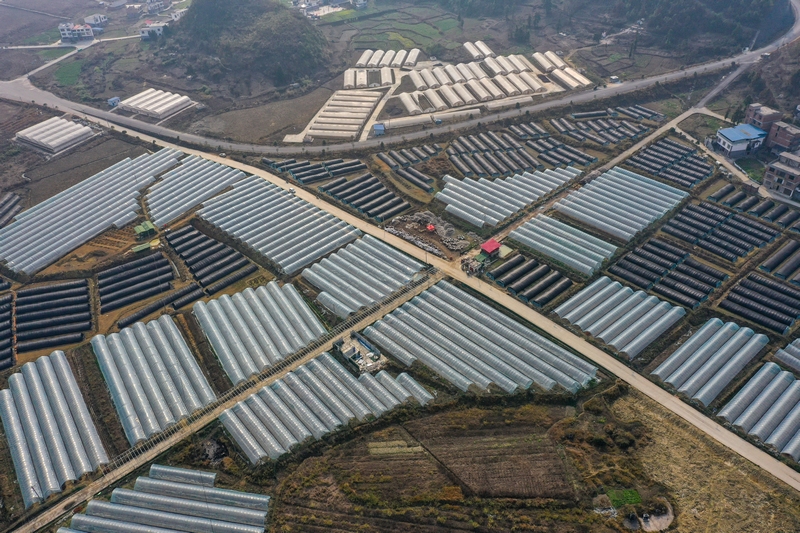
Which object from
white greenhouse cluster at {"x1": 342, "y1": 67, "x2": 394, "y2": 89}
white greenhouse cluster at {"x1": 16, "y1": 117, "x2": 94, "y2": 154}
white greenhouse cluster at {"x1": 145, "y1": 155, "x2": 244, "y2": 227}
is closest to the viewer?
white greenhouse cluster at {"x1": 145, "y1": 155, "x2": 244, "y2": 227}

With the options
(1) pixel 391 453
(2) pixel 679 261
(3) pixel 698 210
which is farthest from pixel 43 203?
(3) pixel 698 210

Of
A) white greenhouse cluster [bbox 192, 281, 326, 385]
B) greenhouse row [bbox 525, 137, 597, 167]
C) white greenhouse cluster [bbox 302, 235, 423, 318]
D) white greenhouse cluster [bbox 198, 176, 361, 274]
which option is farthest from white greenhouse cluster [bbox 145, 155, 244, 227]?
greenhouse row [bbox 525, 137, 597, 167]

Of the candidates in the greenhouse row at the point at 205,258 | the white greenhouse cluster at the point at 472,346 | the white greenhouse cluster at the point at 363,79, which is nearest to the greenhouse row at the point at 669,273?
the white greenhouse cluster at the point at 472,346

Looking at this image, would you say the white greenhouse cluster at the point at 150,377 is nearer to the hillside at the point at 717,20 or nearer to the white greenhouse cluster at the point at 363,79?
the white greenhouse cluster at the point at 363,79

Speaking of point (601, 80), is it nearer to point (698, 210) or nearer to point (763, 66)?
point (763, 66)

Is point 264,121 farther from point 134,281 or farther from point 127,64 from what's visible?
point 127,64

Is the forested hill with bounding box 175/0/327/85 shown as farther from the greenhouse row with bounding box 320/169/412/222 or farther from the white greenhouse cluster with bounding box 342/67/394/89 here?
the greenhouse row with bounding box 320/169/412/222
